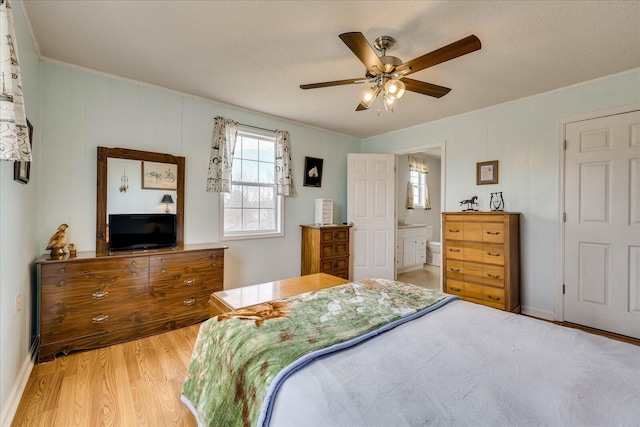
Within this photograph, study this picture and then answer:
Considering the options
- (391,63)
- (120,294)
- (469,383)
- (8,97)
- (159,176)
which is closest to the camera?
(469,383)

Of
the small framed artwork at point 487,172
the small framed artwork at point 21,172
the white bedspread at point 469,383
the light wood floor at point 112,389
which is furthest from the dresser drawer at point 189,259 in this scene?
the small framed artwork at point 487,172

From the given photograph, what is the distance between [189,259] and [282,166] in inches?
67.6

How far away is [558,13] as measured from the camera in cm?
179

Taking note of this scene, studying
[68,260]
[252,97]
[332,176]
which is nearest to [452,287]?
[332,176]

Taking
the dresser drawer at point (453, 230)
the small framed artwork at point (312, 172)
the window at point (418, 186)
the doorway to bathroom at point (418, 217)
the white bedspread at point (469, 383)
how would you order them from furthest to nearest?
the window at point (418, 186) → the doorway to bathroom at point (418, 217) → the small framed artwork at point (312, 172) → the dresser drawer at point (453, 230) → the white bedspread at point (469, 383)

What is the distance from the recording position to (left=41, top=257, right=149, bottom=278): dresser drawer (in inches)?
85.3

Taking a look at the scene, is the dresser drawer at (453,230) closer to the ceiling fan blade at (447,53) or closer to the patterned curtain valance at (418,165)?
the ceiling fan blade at (447,53)

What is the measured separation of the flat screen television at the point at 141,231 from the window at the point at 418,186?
489 centimetres

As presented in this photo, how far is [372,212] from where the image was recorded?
436cm

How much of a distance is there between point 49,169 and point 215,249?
156 cm

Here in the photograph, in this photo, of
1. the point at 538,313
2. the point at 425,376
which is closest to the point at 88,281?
the point at 425,376

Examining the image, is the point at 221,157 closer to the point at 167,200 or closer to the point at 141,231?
the point at 167,200

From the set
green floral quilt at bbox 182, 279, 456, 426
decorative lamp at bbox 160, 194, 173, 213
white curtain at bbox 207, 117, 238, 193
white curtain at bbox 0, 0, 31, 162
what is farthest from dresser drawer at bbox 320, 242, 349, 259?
white curtain at bbox 0, 0, 31, 162

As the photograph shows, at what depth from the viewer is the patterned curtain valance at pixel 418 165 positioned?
6090 millimetres
